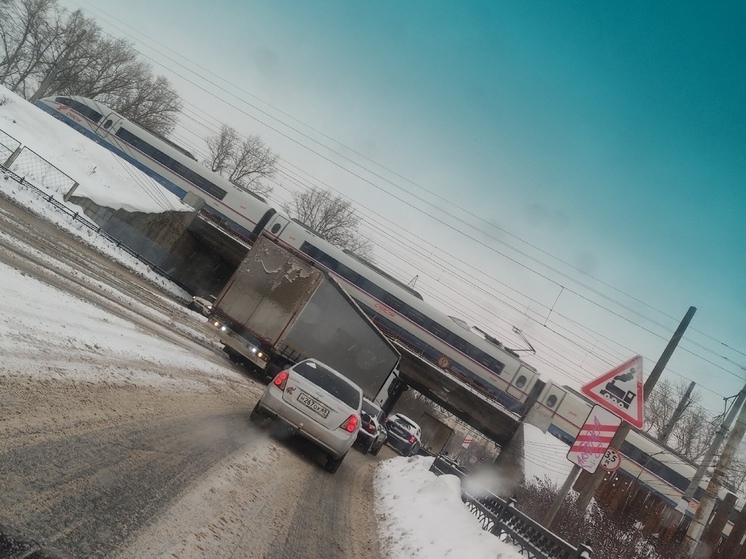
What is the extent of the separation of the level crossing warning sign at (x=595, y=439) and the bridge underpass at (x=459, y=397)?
22.0m

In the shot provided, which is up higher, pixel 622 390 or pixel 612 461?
pixel 622 390

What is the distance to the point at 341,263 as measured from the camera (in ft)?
111

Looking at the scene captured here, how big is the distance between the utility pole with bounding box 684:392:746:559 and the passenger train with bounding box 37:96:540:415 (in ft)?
53.2

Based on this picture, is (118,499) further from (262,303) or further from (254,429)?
(262,303)

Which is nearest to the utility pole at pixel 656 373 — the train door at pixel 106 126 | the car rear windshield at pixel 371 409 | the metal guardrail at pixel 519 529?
the metal guardrail at pixel 519 529

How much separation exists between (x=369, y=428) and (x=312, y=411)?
7348mm

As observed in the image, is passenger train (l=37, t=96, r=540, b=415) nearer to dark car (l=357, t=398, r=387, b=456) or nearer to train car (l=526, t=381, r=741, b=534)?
train car (l=526, t=381, r=741, b=534)

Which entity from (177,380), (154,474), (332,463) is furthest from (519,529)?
(177,380)

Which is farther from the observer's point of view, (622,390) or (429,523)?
(429,523)

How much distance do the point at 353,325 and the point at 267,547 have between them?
36.3 ft

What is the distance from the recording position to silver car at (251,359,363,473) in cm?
897

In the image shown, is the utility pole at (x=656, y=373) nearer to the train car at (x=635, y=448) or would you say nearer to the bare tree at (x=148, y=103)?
the train car at (x=635, y=448)

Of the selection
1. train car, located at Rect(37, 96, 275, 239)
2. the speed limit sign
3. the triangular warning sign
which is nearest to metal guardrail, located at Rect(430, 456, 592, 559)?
the triangular warning sign

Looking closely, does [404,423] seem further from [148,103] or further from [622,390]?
[148,103]
